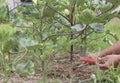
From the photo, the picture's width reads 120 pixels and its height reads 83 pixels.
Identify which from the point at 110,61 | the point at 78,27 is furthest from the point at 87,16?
the point at 110,61

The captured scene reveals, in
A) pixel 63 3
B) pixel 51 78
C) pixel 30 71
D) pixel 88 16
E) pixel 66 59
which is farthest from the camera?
pixel 66 59

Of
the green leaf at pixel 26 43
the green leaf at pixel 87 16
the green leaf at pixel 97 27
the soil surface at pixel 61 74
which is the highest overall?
the green leaf at pixel 87 16

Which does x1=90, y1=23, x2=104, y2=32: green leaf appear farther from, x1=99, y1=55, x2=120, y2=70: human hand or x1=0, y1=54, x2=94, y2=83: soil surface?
x1=0, y1=54, x2=94, y2=83: soil surface

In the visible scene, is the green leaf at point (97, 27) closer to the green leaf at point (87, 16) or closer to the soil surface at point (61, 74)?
the green leaf at point (87, 16)

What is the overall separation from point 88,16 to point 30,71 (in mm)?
448

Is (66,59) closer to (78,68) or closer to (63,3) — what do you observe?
(78,68)

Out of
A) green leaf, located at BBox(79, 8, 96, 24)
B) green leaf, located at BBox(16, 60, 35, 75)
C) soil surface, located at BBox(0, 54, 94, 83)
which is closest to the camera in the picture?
green leaf, located at BBox(16, 60, 35, 75)

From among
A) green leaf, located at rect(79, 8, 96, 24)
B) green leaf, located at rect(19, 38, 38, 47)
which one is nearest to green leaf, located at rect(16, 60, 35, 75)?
green leaf, located at rect(19, 38, 38, 47)

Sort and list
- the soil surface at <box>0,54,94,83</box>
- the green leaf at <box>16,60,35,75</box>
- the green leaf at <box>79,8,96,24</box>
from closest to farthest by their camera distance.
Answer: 1. the green leaf at <box>16,60,35,75</box>
2. the green leaf at <box>79,8,96,24</box>
3. the soil surface at <box>0,54,94,83</box>

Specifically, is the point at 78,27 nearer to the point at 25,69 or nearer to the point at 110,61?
the point at 110,61

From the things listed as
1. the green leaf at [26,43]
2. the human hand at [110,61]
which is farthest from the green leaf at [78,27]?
the green leaf at [26,43]

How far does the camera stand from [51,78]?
6.56ft

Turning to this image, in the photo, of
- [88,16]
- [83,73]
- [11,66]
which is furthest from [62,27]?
[11,66]

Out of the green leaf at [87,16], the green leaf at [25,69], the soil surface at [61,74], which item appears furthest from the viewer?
the soil surface at [61,74]
